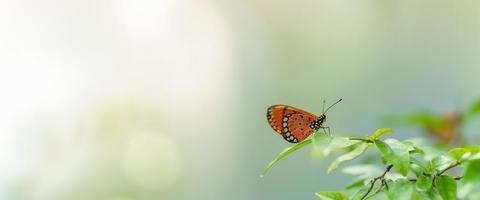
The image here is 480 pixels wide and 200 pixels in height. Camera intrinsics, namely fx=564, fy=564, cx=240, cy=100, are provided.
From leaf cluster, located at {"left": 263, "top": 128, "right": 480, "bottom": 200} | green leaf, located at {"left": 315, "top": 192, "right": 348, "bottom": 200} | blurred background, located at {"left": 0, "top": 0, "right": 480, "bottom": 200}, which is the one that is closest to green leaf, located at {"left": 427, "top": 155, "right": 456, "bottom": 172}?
leaf cluster, located at {"left": 263, "top": 128, "right": 480, "bottom": 200}

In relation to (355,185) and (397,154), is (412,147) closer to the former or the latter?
(397,154)

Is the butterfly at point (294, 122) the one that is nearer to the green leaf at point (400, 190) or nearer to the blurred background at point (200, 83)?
the green leaf at point (400, 190)

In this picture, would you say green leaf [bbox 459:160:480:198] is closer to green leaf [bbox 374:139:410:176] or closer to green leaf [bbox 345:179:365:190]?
green leaf [bbox 374:139:410:176]

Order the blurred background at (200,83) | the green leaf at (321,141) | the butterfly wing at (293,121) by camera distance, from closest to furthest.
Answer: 1. the green leaf at (321,141)
2. the butterfly wing at (293,121)
3. the blurred background at (200,83)

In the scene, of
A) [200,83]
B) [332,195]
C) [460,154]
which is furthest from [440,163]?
[200,83]

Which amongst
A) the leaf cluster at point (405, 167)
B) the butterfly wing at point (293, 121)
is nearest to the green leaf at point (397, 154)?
the leaf cluster at point (405, 167)

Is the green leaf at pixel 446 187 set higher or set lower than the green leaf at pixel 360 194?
higher
